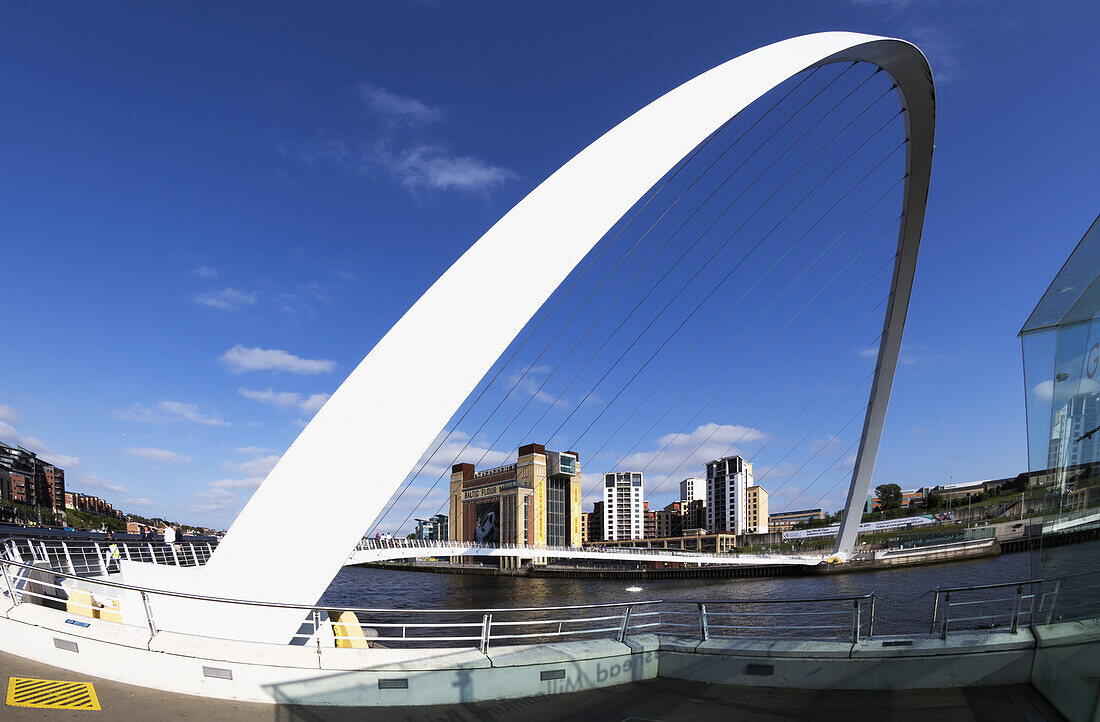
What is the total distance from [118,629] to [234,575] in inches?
53.9

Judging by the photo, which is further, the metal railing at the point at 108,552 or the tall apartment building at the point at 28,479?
the tall apartment building at the point at 28,479

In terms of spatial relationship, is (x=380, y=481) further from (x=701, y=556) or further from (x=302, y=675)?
(x=701, y=556)

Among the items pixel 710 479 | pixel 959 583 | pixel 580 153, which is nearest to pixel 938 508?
pixel 710 479

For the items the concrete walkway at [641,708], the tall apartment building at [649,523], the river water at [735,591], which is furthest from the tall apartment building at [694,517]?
the concrete walkway at [641,708]

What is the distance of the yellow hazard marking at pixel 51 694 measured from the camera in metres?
4.63

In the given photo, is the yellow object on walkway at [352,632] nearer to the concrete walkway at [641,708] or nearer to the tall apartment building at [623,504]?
the concrete walkway at [641,708]

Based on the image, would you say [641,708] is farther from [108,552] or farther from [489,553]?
[489,553]

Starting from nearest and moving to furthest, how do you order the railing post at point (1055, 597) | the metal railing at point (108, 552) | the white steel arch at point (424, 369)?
the railing post at point (1055, 597) < the white steel arch at point (424, 369) < the metal railing at point (108, 552)

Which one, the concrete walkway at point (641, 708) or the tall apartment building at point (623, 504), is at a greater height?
the concrete walkway at point (641, 708)

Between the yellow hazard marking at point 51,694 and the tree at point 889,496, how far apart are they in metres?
→ 128

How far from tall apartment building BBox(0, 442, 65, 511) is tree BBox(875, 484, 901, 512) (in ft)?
440

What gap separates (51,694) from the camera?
15.9ft

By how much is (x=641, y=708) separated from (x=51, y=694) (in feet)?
14.6

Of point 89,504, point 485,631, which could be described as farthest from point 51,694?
point 89,504
